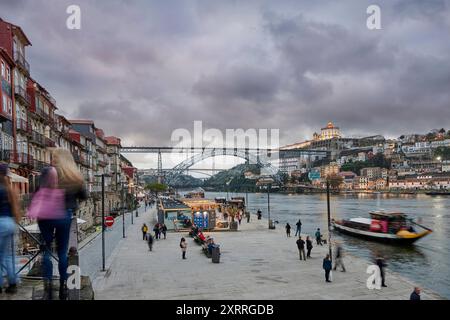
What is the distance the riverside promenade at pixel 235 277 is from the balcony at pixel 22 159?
30.8 feet

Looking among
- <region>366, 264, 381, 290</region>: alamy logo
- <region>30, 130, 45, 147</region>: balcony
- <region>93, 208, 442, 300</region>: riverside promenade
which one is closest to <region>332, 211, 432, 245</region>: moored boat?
<region>93, 208, 442, 300</region>: riverside promenade

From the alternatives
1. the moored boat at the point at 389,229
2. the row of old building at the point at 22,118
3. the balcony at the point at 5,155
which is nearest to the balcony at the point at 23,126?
the row of old building at the point at 22,118

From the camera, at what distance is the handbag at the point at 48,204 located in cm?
482

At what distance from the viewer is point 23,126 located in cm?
3366

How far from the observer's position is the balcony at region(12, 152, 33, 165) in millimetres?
30403

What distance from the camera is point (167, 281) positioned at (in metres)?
21.5

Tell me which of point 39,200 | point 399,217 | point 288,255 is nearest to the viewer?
point 39,200

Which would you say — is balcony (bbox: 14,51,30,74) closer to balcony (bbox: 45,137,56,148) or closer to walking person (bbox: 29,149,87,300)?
balcony (bbox: 45,137,56,148)

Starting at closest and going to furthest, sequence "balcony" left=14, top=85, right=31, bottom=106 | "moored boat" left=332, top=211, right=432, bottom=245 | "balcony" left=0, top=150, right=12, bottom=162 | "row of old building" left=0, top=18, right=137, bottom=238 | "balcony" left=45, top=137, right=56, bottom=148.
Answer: "balcony" left=0, top=150, right=12, bottom=162 < "row of old building" left=0, top=18, right=137, bottom=238 < "balcony" left=14, top=85, right=31, bottom=106 < "balcony" left=45, top=137, right=56, bottom=148 < "moored boat" left=332, top=211, right=432, bottom=245

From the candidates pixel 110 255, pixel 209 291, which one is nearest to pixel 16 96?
pixel 110 255

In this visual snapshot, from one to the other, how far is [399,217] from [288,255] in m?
22.6

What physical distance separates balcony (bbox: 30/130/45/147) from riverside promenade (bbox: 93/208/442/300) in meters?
11.7

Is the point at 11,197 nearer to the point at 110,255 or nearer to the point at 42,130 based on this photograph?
the point at 110,255

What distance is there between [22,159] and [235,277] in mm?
18731
